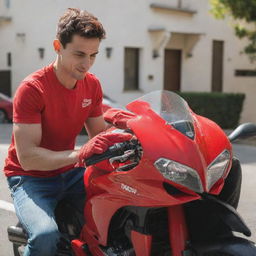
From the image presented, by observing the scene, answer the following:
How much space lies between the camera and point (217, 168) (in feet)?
8.06

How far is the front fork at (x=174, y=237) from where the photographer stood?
247 centimetres

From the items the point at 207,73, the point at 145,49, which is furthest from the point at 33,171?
the point at 207,73

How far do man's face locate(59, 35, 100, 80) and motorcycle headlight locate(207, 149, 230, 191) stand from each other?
2.96 ft

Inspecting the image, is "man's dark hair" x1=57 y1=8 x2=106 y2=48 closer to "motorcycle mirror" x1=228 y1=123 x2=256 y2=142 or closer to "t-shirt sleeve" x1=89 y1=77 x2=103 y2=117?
"t-shirt sleeve" x1=89 y1=77 x2=103 y2=117

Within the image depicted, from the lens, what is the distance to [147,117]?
8.34ft

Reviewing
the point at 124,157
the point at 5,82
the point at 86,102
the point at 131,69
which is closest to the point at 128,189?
the point at 124,157

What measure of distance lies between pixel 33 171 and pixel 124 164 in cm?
78

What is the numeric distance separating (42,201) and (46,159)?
0.36 meters

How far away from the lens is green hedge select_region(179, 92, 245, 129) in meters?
13.9

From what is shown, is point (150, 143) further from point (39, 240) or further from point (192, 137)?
point (39, 240)

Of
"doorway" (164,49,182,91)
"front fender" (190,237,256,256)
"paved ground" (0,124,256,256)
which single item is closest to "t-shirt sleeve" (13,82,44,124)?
"front fender" (190,237,256,256)

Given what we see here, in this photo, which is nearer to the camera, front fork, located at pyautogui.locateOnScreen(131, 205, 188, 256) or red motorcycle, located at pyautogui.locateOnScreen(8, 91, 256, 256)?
red motorcycle, located at pyautogui.locateOnScreen(8, 91, 256, 256)

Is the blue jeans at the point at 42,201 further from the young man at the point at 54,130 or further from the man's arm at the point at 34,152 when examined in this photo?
the man's arm at the point at 34,152

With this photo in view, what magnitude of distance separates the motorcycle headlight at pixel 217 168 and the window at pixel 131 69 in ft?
49.2
